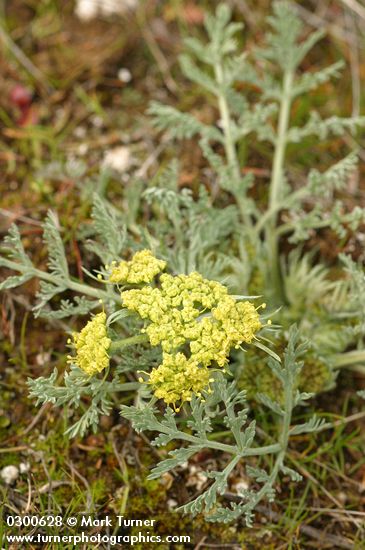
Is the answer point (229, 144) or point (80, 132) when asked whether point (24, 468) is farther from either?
point (80, 132)

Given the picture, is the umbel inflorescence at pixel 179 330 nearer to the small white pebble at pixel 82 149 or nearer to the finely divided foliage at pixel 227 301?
the finely divided foliage at pixel 227 301

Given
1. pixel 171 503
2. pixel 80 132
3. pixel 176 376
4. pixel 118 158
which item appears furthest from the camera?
pixel 80 132

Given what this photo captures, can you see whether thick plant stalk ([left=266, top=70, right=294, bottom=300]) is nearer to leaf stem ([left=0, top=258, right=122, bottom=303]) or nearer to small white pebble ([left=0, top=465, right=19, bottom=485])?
leaf stem ([left=0, top=258, right=122, bottom=303])

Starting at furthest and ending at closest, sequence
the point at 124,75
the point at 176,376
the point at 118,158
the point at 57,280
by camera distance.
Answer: the point at 124,75
the point at 118,158
the point at 57,280
the point at 176,376

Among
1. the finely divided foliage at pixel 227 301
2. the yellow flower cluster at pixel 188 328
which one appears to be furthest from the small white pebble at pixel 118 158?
the yellow flower cluster at pixel 188 328

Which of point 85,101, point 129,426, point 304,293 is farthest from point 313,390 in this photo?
point 85,101

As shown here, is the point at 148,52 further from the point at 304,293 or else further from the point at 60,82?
the point at 304,293

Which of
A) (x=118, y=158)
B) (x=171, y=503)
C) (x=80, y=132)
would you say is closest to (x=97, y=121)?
(x=80, y=132)
